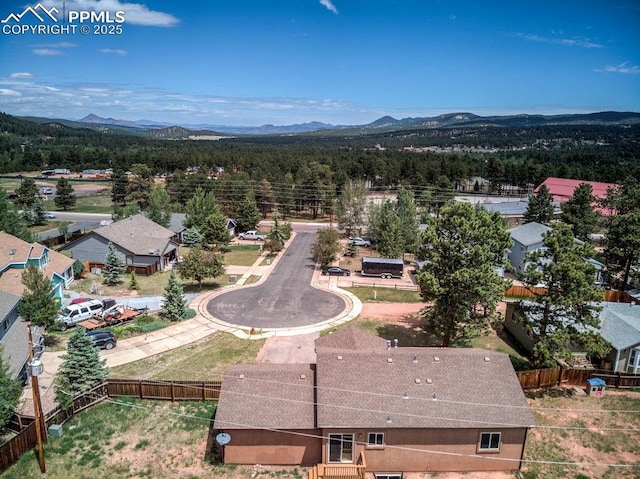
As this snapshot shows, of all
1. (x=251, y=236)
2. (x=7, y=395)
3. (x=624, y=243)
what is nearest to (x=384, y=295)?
(x=624, y=243)

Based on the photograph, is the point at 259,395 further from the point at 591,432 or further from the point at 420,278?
the point at 591,432

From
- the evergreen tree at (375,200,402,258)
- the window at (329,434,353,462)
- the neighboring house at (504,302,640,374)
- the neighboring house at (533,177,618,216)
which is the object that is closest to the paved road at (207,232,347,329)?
the evergreen tree at (375,200,402,258)

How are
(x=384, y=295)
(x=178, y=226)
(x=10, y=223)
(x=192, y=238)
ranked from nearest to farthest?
(x=384, y=295), (x=10, y=223), (x=192, y=238), (x=178, y=226)

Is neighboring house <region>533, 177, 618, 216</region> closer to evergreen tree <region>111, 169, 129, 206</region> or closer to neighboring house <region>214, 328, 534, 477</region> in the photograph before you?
neighboring house <region>214, 328, 534, 477</region>

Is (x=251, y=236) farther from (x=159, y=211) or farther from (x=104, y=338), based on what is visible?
(x=104, y=338)

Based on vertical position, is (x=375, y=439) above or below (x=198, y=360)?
above

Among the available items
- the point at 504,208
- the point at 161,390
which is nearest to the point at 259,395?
the point at 161,390
